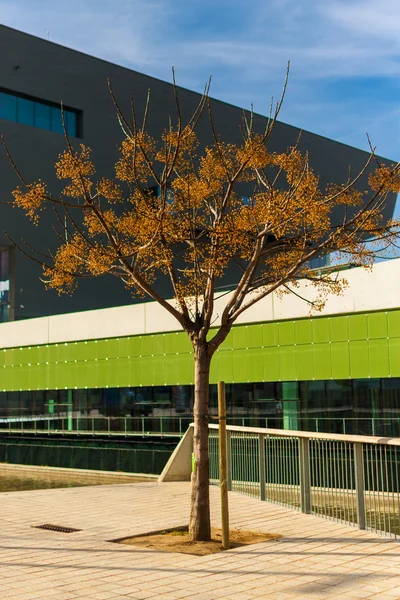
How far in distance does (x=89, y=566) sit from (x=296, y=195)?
579cm

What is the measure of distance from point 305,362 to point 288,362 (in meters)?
0.74

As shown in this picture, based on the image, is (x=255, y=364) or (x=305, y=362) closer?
(x=305, y=362)

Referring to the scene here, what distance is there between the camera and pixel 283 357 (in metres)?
25.8

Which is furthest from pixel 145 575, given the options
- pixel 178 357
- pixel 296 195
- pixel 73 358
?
pixel 73 358

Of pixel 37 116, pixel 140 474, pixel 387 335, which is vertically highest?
pixel 37 116

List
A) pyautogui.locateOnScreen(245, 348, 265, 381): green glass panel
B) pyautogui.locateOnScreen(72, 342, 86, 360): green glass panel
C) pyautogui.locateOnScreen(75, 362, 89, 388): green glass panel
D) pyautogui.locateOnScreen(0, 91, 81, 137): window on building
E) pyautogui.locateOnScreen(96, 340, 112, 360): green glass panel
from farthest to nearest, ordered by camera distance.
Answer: pyautogui.locateOnScreen(0, 91, 81, 137): window on building → pyautogui.locateOnScreen(72, 342, 86, 360): green glass panel → pyautogui.locateOnScreen(75, 362, 89, 388): green glass panel → pyautogui.locateOnScreen(96, 340, 112, 360): green glass panel → pyautogui.locateOnScreen(245, 348, 265, 381): green glass panel

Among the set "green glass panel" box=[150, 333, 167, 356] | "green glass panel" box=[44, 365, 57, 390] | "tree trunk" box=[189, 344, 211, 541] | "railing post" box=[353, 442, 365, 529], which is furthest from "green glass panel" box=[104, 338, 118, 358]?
"railing post" box=[353, 442, 365, 529]

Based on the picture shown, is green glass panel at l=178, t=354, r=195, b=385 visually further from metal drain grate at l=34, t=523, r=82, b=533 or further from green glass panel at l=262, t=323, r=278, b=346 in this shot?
metal drain grate at l=34, t=523, r=82, b=533

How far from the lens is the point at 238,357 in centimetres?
2753

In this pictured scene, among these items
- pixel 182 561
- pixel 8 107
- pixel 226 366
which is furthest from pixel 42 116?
pixel 182 561

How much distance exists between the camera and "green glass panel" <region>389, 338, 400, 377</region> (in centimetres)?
2248

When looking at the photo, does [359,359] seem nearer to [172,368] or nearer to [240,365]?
[240,365]

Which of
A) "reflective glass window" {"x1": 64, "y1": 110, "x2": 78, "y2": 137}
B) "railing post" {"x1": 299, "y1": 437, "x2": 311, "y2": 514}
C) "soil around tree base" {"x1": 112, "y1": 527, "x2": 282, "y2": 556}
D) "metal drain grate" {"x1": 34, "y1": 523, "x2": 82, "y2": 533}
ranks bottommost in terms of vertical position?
"soil around tree base" {"x1": 112, "y1": 527, "x2": 282, "y2": 556}

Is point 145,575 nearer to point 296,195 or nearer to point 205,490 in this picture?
point 205,490
